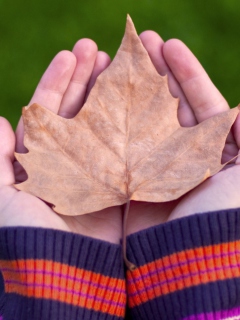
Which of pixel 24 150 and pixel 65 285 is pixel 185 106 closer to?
pixel 24 150

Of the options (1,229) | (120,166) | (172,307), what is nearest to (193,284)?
(172,307)

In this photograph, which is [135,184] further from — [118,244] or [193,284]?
[193,284]

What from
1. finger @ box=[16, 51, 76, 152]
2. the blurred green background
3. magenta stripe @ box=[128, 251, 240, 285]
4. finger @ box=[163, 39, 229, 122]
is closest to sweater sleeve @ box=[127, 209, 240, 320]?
magenta stripe @ box=[128, 251, 240, 285]

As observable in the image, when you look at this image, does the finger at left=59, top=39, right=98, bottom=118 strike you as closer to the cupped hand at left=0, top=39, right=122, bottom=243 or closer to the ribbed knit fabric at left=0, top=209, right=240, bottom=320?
the cupped hand at left=0, top=39, right=122, bottom=243

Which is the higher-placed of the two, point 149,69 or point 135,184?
point 149,69

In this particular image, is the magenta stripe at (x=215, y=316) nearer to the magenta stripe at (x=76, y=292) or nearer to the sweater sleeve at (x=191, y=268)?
the sweater sleeve at (x=191, y=268)

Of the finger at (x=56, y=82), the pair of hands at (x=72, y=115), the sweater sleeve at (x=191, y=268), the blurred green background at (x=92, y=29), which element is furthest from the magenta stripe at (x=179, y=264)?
the blurred green background at (x=92, y=29)
